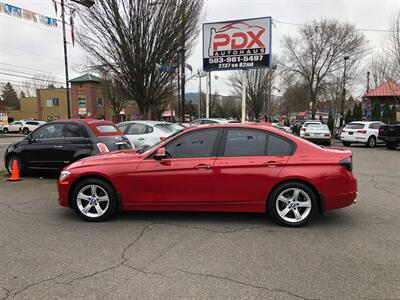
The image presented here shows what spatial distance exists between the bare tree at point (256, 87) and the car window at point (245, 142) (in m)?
50.1

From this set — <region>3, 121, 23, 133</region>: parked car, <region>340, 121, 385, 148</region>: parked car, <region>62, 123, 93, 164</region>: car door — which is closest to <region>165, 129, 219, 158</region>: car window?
<region>62, 123, 93, 164</region>: car door

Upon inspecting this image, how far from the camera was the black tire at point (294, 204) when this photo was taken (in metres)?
4.75

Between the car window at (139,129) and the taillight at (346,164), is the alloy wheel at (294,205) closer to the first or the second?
the taillight at (346,164)

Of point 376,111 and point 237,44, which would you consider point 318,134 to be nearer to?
point 237,44

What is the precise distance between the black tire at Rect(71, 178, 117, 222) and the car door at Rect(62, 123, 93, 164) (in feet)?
9.50

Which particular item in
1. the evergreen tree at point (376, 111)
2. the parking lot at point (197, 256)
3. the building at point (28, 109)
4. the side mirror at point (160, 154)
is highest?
the building at point (28, 109)

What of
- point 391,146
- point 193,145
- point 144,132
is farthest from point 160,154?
point 391,146

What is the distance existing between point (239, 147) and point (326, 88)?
4197 centimetres

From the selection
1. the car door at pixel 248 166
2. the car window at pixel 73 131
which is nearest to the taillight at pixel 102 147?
the car window at pixel 73 131

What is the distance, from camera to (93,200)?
5102mm

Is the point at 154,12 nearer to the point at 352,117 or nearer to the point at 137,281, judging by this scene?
the point at 137,281

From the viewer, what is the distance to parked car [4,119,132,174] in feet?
26.0

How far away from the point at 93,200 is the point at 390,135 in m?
17.5

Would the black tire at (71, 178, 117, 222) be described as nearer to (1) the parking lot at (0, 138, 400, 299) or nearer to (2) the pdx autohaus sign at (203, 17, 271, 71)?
(1) the parking lot at (0, 138, 400, 299)
